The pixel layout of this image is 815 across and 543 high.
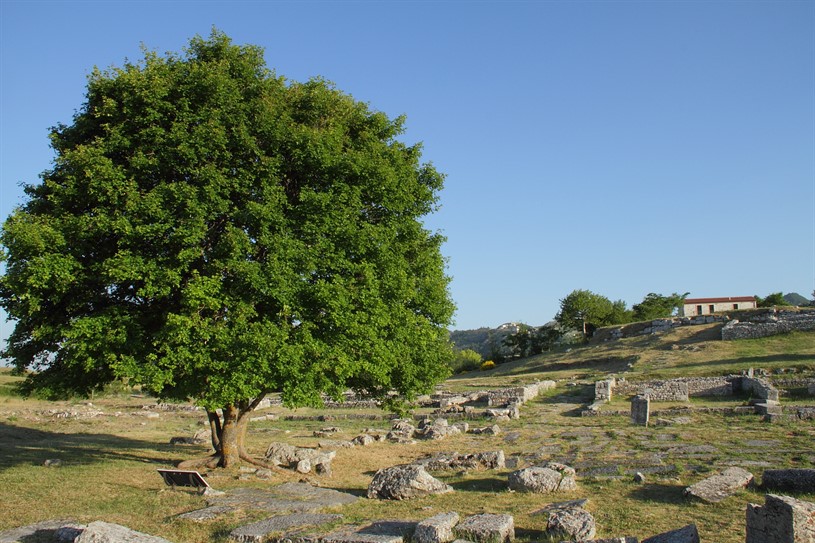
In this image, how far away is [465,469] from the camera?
15.2 meters

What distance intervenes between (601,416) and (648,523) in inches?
664

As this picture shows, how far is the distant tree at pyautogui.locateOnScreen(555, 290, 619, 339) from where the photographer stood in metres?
82.6

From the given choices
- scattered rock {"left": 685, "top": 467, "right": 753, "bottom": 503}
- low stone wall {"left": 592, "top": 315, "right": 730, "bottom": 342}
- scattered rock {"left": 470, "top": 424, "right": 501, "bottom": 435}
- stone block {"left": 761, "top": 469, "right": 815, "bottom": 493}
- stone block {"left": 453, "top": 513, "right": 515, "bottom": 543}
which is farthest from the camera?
low stone wall {"left": 592, "top": 315, "right": 730, "bottom": 342}

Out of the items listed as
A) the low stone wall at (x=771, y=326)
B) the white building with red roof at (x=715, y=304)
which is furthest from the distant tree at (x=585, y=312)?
the low stone wall at (x=771, y=326)

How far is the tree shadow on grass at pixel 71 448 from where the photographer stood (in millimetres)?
18703

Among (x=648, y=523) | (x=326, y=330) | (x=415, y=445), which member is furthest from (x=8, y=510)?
(x=415, y=445)

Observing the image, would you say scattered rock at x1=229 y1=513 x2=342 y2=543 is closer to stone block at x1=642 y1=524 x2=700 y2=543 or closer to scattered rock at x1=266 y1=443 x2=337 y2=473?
stone block at x1=642 y1=524 x2=700 y2=543

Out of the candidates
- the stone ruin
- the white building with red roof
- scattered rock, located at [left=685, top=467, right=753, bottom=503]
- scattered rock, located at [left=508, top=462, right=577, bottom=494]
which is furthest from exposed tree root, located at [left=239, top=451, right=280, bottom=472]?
the white building with red roof

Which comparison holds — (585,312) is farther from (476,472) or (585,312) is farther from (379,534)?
(379,534)

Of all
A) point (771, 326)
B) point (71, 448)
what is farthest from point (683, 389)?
point (71, 448)

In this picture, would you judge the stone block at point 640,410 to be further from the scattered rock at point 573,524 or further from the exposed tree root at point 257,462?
the scattered rock at point 573,524

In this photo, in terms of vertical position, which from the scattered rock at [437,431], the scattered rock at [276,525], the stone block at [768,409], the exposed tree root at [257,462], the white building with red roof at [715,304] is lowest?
the scattered rock at [437,431]

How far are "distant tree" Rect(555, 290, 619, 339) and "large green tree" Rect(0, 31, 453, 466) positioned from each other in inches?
2754

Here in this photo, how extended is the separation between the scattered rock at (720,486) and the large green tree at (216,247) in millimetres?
7261
